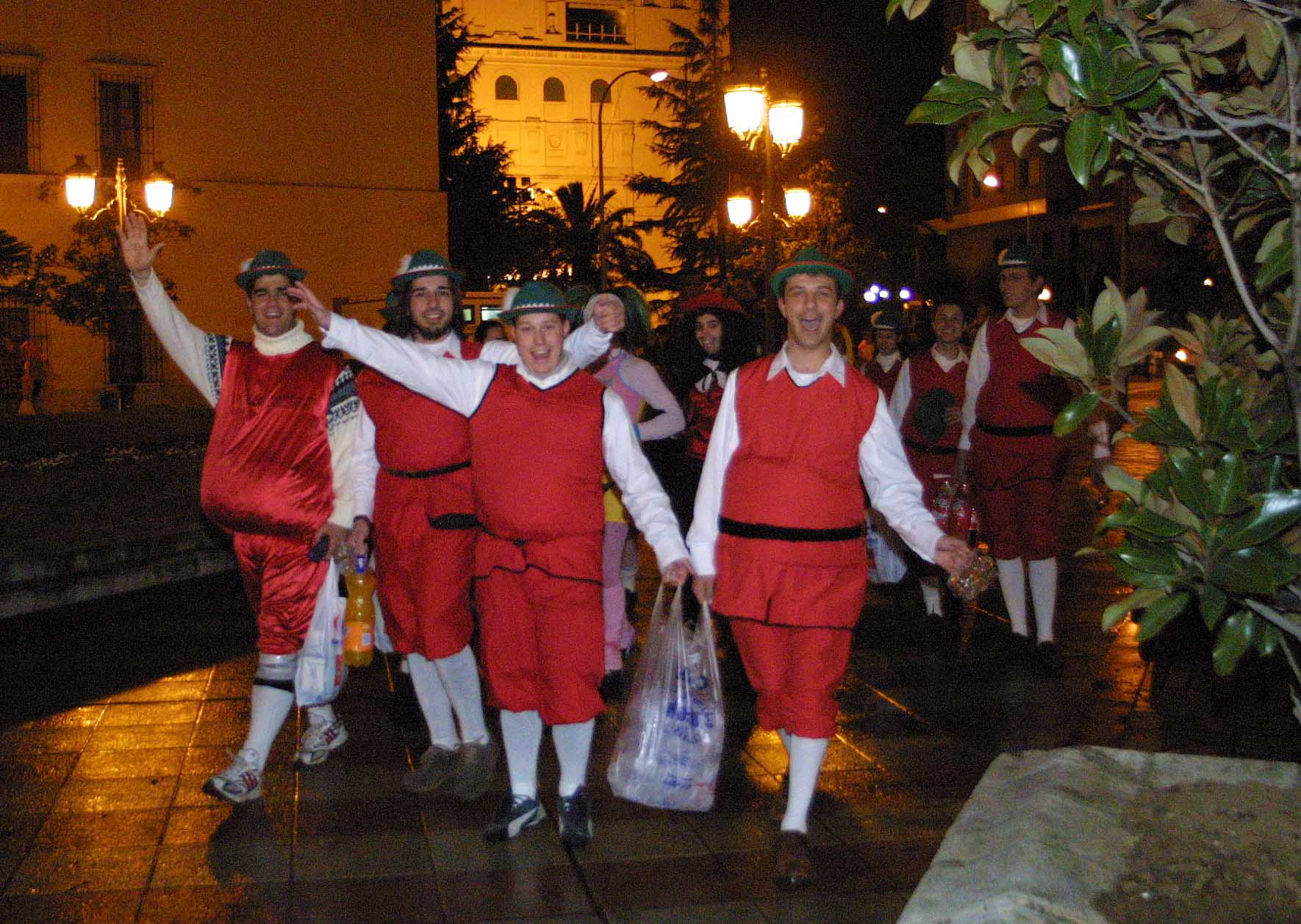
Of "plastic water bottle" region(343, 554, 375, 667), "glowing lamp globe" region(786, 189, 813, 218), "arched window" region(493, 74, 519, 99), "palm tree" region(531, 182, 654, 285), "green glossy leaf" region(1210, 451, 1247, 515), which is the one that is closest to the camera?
"green glossy leaf" region(1210, 451, 1247, 515)

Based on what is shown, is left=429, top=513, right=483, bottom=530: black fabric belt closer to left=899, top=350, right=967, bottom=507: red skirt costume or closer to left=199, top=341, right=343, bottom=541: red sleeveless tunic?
left=199, top=341, right=343, bottom=541: red sleeveless tunic

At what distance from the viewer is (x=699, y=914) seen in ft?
14.9

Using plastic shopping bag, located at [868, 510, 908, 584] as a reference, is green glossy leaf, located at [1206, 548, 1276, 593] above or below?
above

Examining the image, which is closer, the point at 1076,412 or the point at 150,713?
the point at 1076,412

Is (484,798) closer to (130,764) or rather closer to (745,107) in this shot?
(130,764)

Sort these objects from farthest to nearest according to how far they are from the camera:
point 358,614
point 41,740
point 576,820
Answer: point 41,740, point 358,614, point 576,820

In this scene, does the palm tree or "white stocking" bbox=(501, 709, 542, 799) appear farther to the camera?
the palm tree

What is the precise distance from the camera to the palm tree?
188 feet

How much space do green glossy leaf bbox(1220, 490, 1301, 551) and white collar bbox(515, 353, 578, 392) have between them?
285cm

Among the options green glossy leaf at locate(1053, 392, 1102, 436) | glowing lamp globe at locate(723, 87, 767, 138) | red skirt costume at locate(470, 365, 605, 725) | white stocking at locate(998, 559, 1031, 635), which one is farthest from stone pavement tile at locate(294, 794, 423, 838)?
glowing lamp globe at locate(723, 87, 767, 138)

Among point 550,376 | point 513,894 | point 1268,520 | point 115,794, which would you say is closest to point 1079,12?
point 1268,520

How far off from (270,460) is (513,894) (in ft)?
6.77

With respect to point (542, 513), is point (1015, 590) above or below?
below

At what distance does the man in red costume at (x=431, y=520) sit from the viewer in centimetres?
579
